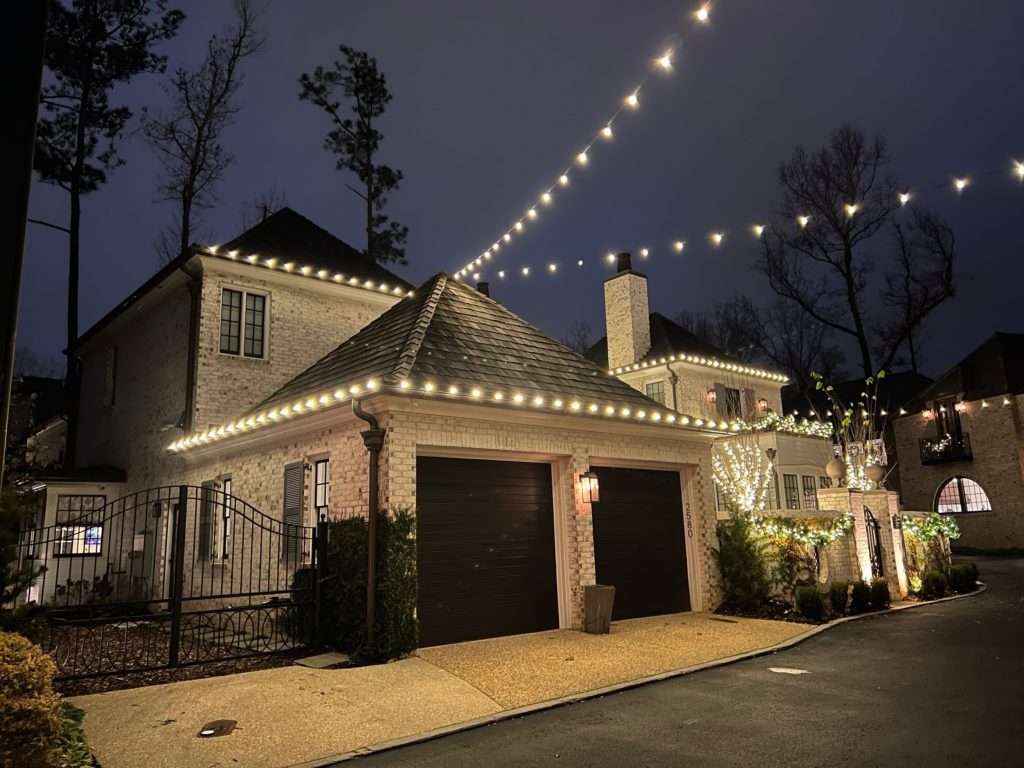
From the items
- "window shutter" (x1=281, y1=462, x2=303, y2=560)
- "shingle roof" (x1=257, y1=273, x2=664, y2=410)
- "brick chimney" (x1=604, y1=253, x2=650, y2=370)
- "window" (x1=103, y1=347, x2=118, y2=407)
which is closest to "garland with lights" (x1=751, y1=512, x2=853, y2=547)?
"shingle roof" (x1=257, y1=273, x2=664, y2=410)

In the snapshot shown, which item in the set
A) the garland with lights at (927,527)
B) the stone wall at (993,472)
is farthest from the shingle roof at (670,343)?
the stone wall at (993,472)

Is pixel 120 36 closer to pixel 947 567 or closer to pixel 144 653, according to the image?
pixel 144 653

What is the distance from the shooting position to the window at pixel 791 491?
22688 mm

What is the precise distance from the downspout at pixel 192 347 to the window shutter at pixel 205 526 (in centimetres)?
132

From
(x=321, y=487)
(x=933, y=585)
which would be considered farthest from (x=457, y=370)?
(x=933, y=585)

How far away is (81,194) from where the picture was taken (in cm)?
2386

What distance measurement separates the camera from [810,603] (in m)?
11.7

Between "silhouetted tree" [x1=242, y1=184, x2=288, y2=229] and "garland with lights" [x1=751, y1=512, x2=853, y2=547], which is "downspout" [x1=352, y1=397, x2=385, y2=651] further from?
"silhouetted tree" [x1=242, y1=184, x2=288, y2=229]

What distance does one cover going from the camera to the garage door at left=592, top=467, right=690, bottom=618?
1173cm

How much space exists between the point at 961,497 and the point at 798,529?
21377mm

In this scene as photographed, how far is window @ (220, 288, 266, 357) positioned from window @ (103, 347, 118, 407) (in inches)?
247

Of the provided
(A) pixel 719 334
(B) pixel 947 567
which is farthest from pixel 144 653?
(A) pixel 719 334

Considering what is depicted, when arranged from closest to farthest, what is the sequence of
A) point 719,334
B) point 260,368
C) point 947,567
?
point 260,368
point 947,567
point 719,334

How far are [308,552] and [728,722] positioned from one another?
6.60m
